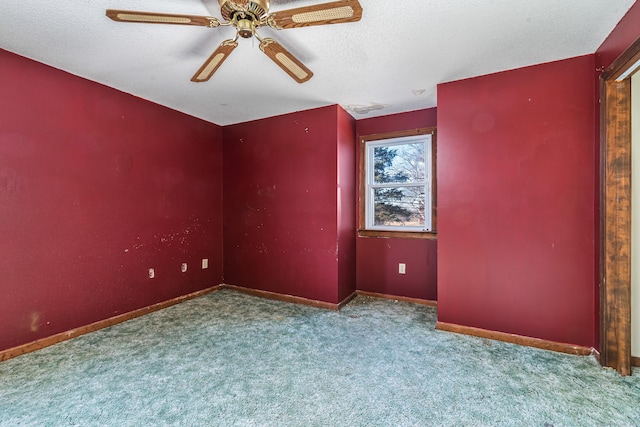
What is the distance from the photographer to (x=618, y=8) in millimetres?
1857

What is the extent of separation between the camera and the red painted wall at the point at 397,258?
366 cm

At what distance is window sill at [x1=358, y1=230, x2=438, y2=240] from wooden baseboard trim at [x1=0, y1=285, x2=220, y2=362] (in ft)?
8.13

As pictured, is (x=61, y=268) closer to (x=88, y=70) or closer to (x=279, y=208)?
(x=88, y=70)

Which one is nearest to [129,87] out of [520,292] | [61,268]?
[61,268]

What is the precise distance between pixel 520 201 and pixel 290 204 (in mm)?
2490

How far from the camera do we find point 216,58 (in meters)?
1.86

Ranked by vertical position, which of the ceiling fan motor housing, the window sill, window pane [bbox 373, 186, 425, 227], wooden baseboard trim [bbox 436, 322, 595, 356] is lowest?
wooden baseboard trim [bbox 436, 322, 595, 356]

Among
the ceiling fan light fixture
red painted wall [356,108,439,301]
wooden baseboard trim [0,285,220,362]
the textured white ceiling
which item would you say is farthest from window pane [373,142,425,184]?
wooden baseboard trim [0,285,220,362]

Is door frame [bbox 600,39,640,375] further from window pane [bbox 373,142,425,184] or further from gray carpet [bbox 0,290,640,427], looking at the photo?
window pane [bbox 373,142,425,184]

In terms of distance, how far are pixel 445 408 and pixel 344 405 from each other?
0.59 meters

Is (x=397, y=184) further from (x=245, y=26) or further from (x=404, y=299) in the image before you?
(x=245, y=26)

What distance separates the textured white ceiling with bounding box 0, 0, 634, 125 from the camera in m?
1.86

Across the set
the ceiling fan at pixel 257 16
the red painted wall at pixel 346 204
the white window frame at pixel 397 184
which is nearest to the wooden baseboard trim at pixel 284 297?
the red painted wall at pixel 346 204

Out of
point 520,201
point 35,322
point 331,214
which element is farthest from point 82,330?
point 520,201
